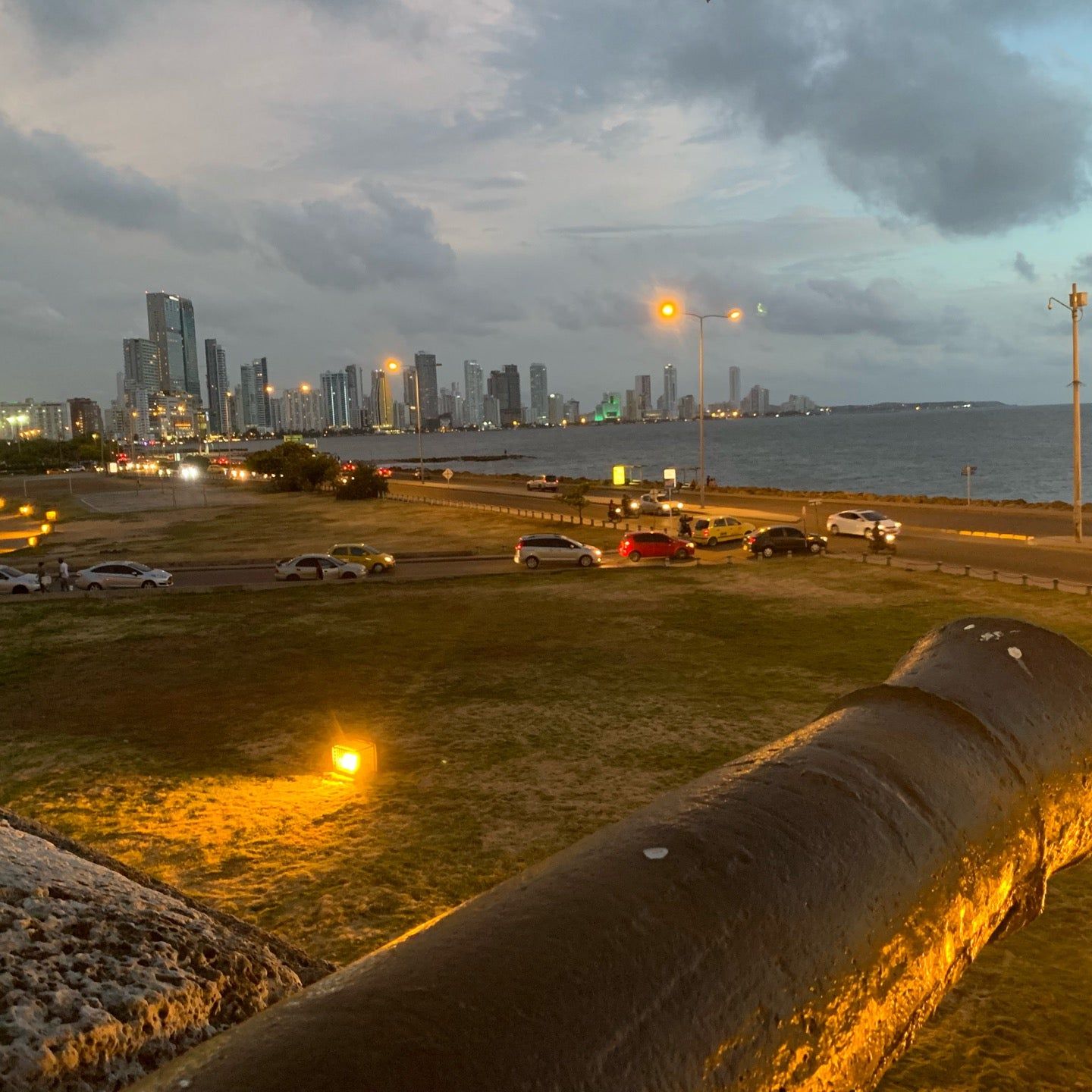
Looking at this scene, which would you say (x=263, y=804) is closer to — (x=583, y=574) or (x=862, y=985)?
(x=862, y=985)

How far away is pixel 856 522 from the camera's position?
37.6m

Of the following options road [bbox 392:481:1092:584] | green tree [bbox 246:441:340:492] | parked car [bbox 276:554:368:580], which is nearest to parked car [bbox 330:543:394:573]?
parked car [bbox 276:554:368:580]

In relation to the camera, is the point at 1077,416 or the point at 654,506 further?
the point at 654,506

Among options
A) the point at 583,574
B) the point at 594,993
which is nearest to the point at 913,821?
the point at 594,993

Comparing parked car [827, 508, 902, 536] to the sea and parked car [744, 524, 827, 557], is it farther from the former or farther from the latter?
the sea

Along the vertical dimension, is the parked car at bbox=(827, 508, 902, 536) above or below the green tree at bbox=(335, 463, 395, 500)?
below

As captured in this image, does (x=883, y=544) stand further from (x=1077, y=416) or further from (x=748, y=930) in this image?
(x=748, y=930)

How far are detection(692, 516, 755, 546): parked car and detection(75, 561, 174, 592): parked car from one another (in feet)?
69.2

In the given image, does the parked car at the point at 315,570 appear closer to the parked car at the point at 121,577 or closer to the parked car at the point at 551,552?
the parked car at the point at 121,577

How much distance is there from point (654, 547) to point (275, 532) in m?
24.6

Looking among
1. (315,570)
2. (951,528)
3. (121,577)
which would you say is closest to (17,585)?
(121,577)

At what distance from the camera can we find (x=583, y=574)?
3008 centimetres

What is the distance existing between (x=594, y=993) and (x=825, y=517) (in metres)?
45.5

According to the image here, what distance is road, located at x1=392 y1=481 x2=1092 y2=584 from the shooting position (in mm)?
28375
